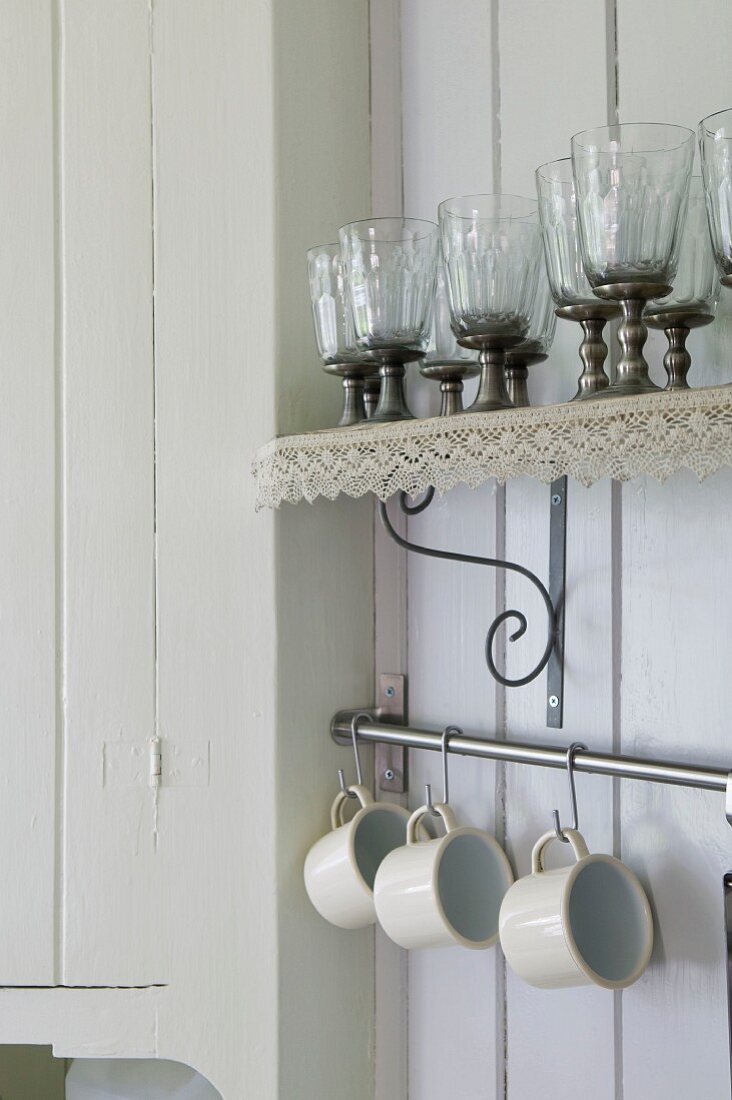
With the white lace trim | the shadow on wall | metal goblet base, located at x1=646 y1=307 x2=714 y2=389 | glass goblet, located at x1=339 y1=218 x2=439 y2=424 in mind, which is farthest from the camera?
the shadow on wall

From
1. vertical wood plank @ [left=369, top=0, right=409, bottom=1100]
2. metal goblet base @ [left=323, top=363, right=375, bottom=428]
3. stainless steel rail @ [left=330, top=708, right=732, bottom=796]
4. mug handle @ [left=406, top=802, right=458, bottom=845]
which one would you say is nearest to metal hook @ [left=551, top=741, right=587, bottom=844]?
stainless steel rail @ [left=330, top=708, right=732, bottom=796]

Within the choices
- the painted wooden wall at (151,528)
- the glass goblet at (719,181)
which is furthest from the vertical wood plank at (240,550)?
the glass goblet at (719,181)

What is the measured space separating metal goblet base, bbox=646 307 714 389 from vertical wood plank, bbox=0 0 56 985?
577 mm

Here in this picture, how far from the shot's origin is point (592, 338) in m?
0.80

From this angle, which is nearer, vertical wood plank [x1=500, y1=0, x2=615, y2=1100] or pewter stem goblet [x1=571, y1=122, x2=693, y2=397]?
pewter stem goblet [x1=571, y1=122, x2=693, y2=397]

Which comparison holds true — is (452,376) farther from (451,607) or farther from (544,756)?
(544,756)

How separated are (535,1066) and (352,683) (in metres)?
0.39

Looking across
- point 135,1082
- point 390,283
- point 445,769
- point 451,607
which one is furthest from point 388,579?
point 135,1082

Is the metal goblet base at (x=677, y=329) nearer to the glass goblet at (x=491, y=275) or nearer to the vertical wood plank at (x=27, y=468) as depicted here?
the glass goblet at (x=491, y=275)

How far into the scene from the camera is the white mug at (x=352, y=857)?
0.97m

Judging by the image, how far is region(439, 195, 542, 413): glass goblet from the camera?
2.72 feet

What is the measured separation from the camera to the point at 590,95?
92cm

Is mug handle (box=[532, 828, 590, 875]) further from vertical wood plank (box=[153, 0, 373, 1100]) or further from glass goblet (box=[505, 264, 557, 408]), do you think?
glass goblet (box=[505, 264, 557, 408])

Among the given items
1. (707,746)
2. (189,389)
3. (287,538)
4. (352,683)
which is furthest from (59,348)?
(707,746)
